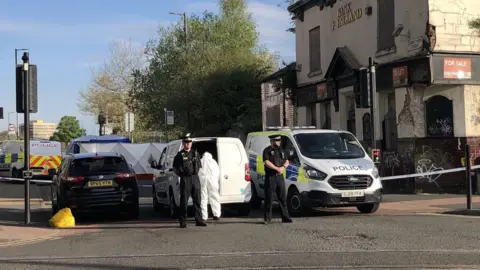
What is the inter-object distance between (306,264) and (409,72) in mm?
11896

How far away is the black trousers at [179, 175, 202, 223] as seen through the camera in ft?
37.4

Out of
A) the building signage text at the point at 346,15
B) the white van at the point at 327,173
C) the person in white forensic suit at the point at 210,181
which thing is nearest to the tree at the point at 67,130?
the building signage text at the point at 346,15

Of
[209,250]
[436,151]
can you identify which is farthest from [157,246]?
[436,151]

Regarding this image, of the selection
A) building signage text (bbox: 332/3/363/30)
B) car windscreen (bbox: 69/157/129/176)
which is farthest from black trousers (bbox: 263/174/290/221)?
building signage text (bbox: 332/3/363/30)

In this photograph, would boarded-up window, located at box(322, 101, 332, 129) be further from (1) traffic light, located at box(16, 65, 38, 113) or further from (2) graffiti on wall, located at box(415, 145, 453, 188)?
(1) traffic light, located at box(16, 65, 38, 113)

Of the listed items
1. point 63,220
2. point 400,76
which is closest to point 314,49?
point 400,76

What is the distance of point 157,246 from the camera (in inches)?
368

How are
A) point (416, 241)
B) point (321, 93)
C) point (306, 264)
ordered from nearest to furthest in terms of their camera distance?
point (306, 264)
point (416, 241)
point (321, 93)

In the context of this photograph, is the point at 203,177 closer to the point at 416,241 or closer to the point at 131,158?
the point at 416,241

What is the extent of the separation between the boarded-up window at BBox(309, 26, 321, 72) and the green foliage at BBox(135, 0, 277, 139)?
337 inches

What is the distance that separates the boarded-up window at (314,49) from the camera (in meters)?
24.6

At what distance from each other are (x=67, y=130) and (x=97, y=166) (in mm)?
90617

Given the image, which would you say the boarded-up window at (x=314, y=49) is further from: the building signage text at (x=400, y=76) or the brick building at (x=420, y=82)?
the building signage text at (x=400, y=76)

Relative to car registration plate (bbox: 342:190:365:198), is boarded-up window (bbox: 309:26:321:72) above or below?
above
